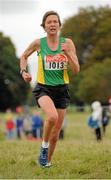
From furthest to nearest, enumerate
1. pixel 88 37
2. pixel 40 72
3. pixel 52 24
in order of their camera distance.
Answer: pixel 88 37, pixel 40 72, pixel 52 24

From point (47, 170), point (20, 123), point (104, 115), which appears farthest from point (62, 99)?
point (20, 123)

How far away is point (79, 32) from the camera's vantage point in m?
71.6

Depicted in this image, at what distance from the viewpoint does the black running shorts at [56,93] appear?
7.70 metres

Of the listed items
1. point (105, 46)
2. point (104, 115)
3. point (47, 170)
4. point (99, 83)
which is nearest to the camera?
point (47, 170)

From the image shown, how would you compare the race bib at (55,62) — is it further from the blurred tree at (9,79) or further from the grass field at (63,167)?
the blurred tree at (9,79)

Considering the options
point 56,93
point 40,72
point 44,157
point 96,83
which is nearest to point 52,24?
point 40,72

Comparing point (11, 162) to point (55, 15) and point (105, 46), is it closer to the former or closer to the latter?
point (55, 15)

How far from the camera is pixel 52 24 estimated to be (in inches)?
299

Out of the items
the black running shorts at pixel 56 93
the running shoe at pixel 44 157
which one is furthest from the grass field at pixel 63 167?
the black running shorts at pixel 56 93

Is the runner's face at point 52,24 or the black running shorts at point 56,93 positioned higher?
the runner's face at point 52,24

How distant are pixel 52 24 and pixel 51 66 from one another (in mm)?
579

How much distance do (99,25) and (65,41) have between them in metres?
62.7

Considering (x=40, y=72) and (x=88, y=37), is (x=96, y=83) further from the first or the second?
(x=40, y=72)

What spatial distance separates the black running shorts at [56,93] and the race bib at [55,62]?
0.27 m
